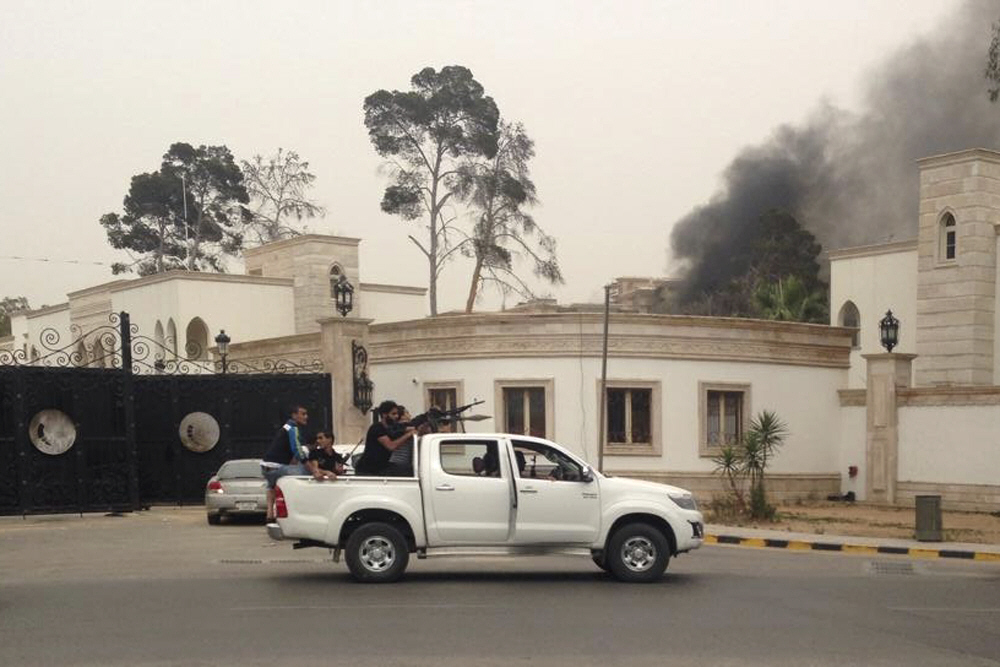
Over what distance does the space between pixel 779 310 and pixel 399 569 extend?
34774 millimetres

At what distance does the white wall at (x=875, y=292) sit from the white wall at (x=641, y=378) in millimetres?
6985

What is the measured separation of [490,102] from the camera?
211 feet

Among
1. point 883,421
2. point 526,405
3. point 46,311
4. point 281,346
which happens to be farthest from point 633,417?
point 46,311

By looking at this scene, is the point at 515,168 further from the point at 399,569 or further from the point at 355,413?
the point at 399,569

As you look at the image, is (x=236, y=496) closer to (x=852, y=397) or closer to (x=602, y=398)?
(x=602, y=398)

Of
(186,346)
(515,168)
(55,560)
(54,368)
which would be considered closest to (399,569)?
(55,560)

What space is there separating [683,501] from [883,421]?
54.3 ft

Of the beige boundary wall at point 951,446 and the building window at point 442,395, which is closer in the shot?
the beige boundary wall at point 951,446

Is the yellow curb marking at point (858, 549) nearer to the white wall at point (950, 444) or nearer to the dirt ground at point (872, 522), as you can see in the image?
the dirt ground at point (872, 522)

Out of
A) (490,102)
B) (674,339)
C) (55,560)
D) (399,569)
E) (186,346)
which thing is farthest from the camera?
(490,102)

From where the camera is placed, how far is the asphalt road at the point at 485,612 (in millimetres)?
10133

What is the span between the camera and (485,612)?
12.2 meters

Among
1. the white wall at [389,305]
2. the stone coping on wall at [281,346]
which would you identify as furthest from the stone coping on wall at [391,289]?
the stone coping on wall at [281,346]

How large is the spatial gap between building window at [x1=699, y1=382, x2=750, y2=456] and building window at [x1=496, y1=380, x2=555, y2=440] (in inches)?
149
